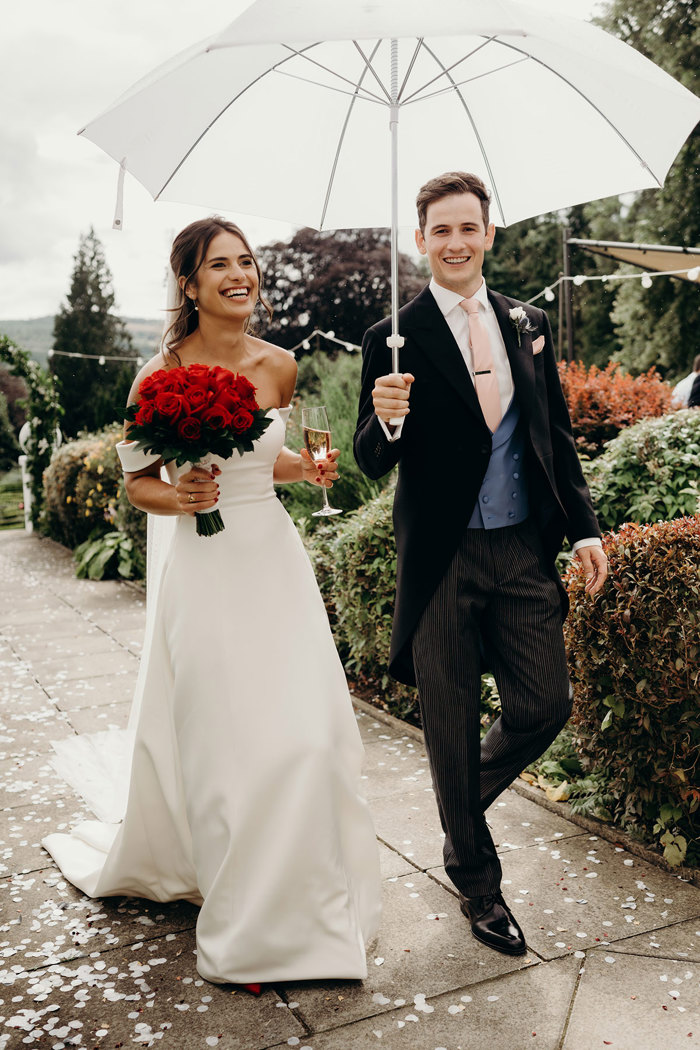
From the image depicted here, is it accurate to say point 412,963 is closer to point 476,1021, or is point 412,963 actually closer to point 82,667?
point 476,1021

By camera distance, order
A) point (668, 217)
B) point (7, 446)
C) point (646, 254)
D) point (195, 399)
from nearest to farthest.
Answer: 1. point (195, 399)
2. point (646, 254)
3. point (668, 217)
4. point (7, 446)

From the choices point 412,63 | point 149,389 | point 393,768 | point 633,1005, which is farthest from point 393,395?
point 393,768

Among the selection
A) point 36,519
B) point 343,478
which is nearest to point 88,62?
point 36,519

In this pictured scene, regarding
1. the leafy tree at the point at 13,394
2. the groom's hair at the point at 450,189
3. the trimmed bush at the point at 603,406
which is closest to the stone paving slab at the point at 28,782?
the groom's hair at the point at 450,189

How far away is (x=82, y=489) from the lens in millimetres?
12297

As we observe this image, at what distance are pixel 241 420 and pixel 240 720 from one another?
94cm

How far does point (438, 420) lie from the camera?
2.92 metres

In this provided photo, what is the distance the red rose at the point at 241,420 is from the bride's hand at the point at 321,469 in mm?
303

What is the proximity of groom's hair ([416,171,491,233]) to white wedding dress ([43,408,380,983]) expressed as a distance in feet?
2.85

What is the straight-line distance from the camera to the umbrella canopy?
292 centimetres

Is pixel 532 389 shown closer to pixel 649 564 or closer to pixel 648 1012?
pixel 649 564

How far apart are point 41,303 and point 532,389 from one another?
147 metres

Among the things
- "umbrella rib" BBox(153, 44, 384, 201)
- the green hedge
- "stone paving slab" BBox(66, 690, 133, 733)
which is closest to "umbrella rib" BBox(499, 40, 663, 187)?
"umbrella rib" BBox(153, 44, 384, 201)

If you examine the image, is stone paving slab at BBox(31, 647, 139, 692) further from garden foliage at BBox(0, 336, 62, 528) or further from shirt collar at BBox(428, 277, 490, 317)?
garden foliage at BBox(0, 336, 62, 528)
